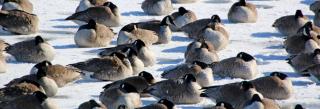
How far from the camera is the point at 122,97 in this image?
13117mm

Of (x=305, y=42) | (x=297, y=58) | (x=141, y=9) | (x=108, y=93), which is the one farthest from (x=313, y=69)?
(x=141, y=9)

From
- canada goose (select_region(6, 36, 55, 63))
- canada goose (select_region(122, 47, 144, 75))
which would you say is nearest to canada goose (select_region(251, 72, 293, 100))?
canada goose (select_region(122, 47, 144, 75))

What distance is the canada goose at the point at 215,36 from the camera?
18016 mm

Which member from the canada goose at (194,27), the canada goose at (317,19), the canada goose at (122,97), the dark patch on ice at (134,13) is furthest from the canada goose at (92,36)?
the canada goose at (317,19)

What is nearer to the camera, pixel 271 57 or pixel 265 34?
pixel 271 57

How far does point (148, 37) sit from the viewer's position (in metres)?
18.5

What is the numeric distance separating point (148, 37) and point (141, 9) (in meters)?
Answer: 4.32

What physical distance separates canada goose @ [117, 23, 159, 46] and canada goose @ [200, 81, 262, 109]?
461cm

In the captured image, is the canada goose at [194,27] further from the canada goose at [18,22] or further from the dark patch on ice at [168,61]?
the canada goose at [18,22]

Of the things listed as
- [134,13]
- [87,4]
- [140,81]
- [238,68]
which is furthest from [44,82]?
[134,13]

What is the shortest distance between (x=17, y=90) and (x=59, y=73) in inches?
61.1

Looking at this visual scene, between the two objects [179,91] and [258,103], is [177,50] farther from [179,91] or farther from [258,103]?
[258,103]

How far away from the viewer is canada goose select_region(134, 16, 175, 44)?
1881cm

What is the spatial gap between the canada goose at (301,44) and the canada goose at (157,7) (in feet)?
14.3
